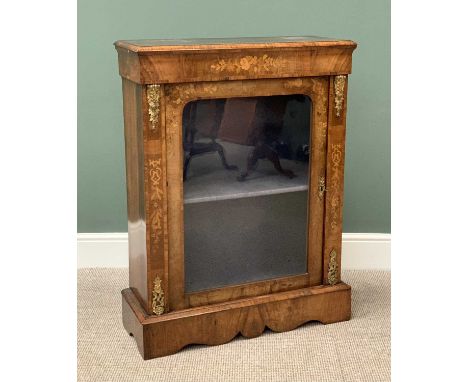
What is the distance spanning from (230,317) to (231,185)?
1.24ft

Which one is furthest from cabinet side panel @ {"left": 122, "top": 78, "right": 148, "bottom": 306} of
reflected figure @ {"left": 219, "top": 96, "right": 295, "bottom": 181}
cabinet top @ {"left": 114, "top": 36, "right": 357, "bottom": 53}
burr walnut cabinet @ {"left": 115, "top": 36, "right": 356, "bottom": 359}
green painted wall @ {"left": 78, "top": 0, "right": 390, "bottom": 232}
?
green painted wall @ {"left": 78, "top": 0, "right": 390, "bottom": 232}

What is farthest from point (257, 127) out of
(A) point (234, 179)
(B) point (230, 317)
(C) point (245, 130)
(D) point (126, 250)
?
(D) point (126, 250)

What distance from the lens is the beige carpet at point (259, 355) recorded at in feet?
6.59

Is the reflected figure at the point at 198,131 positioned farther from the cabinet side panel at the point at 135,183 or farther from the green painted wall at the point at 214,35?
the green painted wall at the point at 214,35

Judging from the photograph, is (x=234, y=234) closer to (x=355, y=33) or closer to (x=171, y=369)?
(x=171, y=369)

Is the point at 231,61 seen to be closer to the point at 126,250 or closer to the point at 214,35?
the point at 214,35

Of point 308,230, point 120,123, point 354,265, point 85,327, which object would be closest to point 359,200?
point 354,265

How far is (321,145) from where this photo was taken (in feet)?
7.11

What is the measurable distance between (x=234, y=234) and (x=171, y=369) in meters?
0.41

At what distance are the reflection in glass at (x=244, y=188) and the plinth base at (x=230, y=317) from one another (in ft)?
0.24

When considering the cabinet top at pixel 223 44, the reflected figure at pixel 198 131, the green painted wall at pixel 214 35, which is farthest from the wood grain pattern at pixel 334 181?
the green painted wall at pixel 214 35

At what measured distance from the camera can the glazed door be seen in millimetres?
2023

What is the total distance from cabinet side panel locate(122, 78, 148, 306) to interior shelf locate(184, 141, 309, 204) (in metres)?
0.14

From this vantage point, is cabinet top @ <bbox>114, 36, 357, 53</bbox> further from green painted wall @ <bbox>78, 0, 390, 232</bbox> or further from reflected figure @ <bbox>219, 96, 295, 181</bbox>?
green painted wall @ <bbox>78, 0, 390, 232</bbox>
